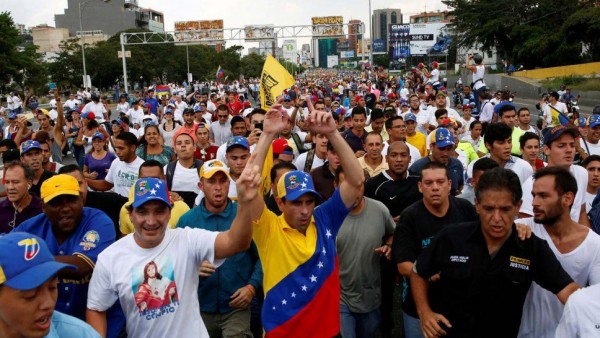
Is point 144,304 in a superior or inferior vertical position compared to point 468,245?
inferior

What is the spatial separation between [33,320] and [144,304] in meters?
0.93

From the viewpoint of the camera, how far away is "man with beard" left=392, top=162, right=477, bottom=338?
3.93 meters

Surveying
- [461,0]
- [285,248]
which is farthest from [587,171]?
[461,0]

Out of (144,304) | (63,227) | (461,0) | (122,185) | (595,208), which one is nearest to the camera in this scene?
(144,304)

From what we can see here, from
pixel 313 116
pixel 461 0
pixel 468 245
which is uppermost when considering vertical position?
pixel 461 0

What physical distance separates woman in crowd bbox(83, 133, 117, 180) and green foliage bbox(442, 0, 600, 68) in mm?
38653

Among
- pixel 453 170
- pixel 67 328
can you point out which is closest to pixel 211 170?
pixel 67 328

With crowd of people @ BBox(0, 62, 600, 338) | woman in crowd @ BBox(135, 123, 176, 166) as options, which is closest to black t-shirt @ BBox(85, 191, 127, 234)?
crowd of people @ BBox(0, 62, 600, 338)

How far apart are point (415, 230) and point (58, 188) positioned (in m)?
2.37

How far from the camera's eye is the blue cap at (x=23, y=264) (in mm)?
2119

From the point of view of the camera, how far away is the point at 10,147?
8.09 meters

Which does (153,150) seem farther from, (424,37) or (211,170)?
(424,37)

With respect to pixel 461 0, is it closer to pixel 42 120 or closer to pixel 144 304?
pixel 42 120

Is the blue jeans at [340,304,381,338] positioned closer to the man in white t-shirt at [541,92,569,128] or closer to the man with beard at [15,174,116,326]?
the man with beard at [15,174,116,326]
